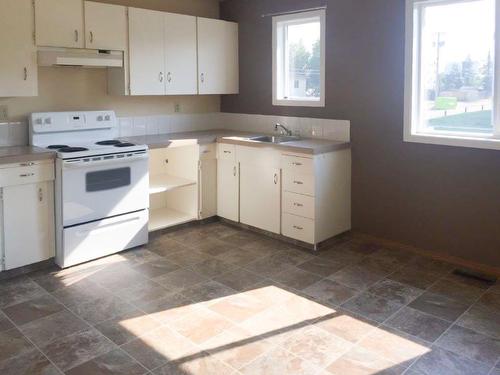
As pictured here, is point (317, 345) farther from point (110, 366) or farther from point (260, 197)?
point (260, 197)

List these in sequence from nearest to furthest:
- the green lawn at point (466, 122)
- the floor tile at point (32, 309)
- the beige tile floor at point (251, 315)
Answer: the beige tile floor at point (251, 315) → the floor tile at point (32, 309) → the green lawn at point (466, 122)

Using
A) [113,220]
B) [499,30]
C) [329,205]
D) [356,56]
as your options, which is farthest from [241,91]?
[499,30]

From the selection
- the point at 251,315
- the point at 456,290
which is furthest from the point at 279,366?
the point at 456,290

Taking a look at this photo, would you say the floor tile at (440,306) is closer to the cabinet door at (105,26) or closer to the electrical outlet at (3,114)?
the cabinet door at (105,26)

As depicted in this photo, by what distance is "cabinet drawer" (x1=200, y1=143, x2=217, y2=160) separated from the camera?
195 inches

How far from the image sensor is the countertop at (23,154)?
140 inches

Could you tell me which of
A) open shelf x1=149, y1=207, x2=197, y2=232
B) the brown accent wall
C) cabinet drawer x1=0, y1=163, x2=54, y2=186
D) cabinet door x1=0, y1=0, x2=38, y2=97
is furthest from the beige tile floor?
cabinet door x1=0, y1=0, x2=38, y2=97

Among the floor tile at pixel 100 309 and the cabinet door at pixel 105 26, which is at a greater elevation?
the cabinet door at pixel 105 26

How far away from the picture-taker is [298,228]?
4.43m

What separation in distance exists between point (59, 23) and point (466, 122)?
132 inches

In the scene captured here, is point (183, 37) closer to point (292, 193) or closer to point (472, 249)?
point (292, 193)

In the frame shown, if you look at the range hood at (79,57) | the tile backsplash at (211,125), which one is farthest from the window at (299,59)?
the range hood at (79,57)

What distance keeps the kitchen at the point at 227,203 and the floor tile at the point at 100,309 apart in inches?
0.6

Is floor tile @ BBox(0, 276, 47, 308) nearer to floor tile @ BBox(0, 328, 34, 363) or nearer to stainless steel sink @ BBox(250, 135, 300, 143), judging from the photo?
floor tile @ BBox(0, 328, 34, 363)
